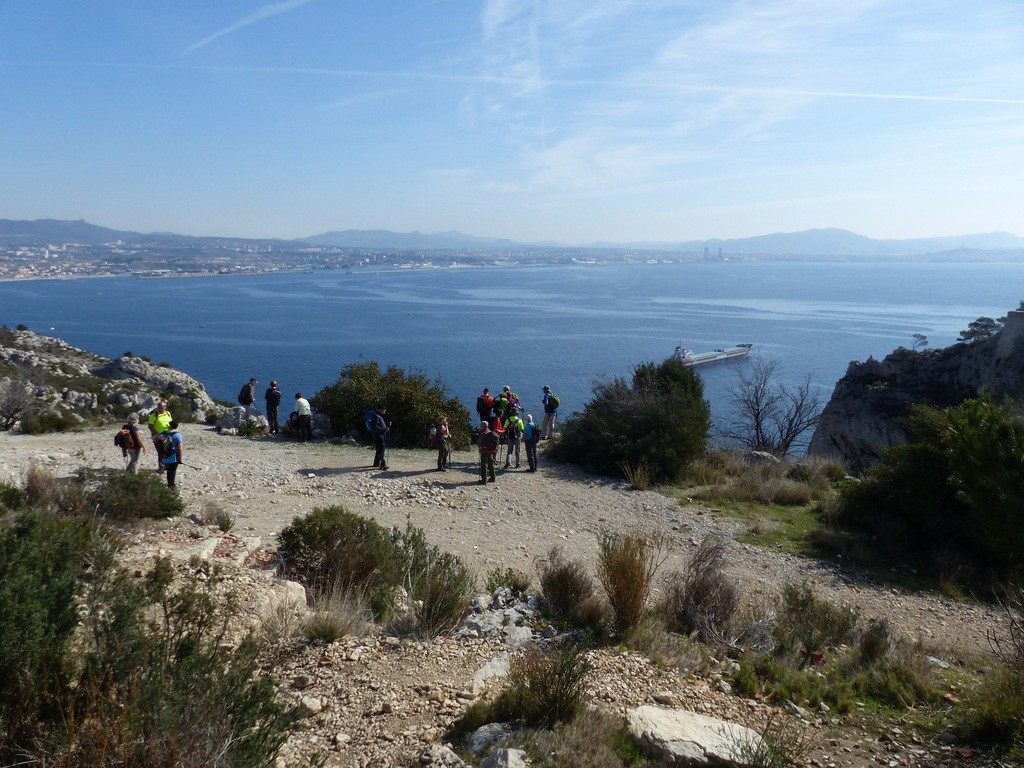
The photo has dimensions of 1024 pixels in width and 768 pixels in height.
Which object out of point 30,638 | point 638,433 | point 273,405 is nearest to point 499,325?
point 273,405

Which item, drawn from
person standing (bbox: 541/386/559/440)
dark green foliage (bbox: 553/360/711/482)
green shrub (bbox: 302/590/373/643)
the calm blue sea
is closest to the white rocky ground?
green shrub (bbox: 302/590/373/643)

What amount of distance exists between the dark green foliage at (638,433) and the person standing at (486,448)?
3.13 m

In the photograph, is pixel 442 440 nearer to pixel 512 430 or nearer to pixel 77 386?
pixel 512 430

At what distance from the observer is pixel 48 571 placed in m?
4.23

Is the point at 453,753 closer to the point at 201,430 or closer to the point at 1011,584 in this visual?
the point at 1011,584

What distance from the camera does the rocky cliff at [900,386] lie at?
23.1 metres

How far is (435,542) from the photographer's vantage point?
390 inches

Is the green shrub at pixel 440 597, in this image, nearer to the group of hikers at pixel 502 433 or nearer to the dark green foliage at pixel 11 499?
the dark green foliage at pixel 11 499

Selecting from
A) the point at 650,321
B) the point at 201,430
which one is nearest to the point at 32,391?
the point at 201,430

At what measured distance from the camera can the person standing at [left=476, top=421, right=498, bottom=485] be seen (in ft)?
43.9

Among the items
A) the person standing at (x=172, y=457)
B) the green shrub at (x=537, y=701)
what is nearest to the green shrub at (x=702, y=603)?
the green shrub at (x=537, y=701)

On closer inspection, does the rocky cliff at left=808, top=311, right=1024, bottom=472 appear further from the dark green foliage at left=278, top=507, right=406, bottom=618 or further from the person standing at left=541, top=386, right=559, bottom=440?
the dark green foliage at left=278, top=507, right=406, bottom=618

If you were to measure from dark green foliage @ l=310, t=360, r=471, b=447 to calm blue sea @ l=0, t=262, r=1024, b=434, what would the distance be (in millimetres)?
10823

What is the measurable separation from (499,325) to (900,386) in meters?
62.9
